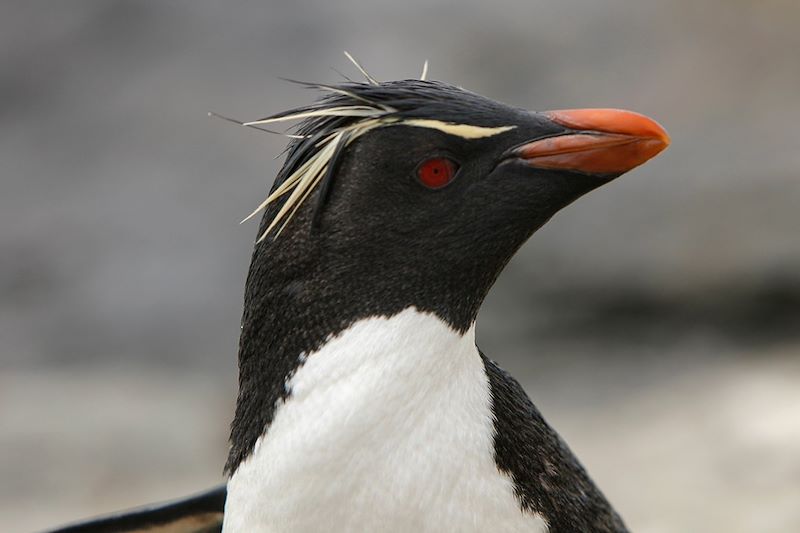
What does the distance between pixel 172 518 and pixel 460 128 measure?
1015mm

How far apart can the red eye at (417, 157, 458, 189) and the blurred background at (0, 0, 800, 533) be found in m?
2.77

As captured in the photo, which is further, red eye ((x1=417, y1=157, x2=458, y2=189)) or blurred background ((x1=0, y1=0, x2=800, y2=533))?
blurred background ((x1=0, y1=0, x2=800, y2=533))

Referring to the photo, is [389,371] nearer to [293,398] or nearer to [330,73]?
[293,398]

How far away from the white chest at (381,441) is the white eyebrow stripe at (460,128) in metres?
0.25

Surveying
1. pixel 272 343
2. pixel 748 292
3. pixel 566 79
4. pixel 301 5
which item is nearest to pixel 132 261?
pixel 301 5

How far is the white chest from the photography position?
1.50m

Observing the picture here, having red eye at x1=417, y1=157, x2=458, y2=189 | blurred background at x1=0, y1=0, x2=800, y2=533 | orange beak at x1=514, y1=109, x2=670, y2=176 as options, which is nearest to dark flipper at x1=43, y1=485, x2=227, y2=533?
red eye at x1=417, y1=157, x2=458, y2=189

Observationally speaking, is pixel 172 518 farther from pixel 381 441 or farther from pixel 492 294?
pixel 492 294

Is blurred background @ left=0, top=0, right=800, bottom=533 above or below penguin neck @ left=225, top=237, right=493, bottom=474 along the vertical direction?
below

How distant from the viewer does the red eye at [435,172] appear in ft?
4.97

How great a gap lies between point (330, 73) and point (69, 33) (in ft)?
5.72

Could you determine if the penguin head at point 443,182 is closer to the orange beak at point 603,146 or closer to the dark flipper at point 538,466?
the orange beak at point 603,146

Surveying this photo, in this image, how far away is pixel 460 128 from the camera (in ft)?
4.95

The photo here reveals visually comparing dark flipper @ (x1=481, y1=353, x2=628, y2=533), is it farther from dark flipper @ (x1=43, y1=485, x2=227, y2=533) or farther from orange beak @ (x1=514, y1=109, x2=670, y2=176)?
dark flipper @ (x1=43, y1=485, x2=227, y2=533)
